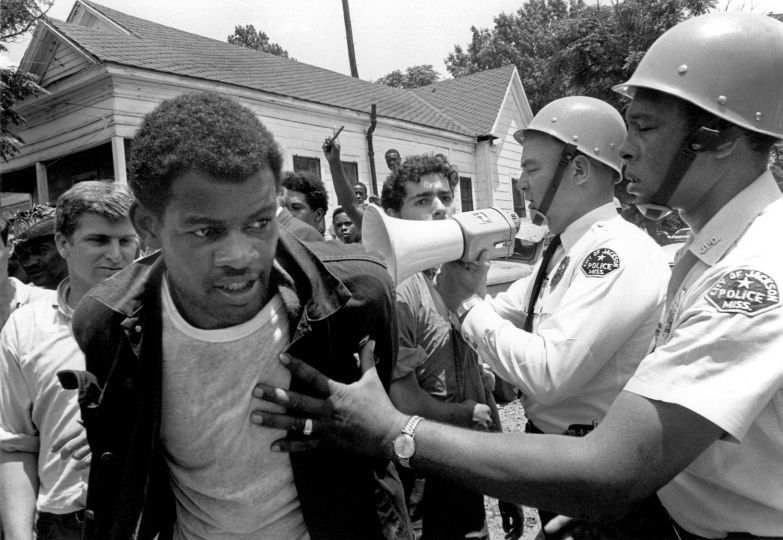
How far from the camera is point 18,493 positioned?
86.1 inches

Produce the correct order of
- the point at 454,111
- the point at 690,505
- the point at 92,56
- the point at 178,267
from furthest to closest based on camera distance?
the point at 454,111, the point at 92,56, the point at 178,267, the point at 690,505

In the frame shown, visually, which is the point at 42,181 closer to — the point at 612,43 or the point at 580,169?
the point at 580,169

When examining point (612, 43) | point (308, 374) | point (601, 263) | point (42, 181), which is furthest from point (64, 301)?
point (612, 43)

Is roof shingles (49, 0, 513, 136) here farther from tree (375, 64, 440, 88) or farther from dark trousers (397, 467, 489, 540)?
tree (375, 64, 440, 88)

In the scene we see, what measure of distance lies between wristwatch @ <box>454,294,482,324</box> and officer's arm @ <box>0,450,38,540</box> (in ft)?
5.75

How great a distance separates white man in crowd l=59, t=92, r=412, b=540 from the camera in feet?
5.25

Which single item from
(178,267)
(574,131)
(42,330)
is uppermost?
(574,131)

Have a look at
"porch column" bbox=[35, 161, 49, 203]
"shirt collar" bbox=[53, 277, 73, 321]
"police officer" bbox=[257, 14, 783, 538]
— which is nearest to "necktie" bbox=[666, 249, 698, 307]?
"police officer" bbox=[257, 14, 783, 538]

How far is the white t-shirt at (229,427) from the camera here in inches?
65.1

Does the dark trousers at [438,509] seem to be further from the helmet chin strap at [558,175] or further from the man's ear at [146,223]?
the man's ear at [146,223]

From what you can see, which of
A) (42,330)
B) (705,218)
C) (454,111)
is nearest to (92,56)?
(42,330)

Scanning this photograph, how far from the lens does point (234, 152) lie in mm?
1560

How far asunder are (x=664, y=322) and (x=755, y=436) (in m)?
0.43

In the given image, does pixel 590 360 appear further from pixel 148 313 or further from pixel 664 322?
pixel 148 313
